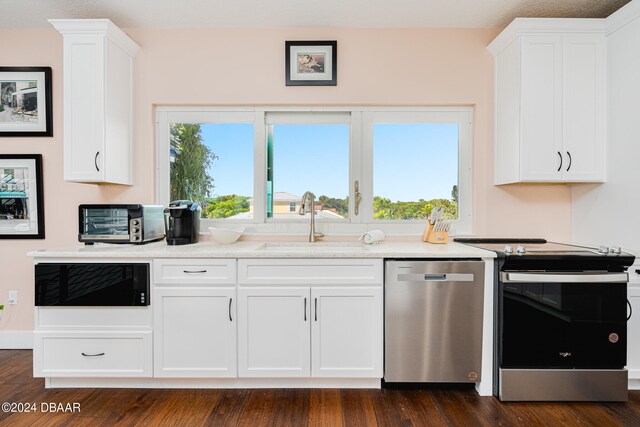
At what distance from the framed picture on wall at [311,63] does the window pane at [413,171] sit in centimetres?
58

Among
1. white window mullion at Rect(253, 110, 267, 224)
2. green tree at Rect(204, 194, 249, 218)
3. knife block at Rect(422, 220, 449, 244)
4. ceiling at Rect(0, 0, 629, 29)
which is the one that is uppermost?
ceiling at Rect(0, 0, 629, 29)

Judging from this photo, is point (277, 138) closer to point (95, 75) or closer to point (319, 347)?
point (95, 75)

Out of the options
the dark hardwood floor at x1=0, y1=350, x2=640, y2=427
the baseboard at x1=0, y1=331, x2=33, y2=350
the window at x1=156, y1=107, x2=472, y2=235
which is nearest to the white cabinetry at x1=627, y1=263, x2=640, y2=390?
the dark hardwood floor at x1=0, y1=350, x2=640, y2=427

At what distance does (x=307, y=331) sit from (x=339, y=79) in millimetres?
1874

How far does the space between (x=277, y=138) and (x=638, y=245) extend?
256 centimetres

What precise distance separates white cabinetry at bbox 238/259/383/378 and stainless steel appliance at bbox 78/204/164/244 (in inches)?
31.5

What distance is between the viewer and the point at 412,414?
5.99 ft

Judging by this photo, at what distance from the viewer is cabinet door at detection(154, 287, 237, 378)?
2000 mm

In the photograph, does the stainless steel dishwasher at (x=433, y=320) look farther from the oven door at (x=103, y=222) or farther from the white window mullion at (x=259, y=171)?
the oven door at (x=103, y=222)

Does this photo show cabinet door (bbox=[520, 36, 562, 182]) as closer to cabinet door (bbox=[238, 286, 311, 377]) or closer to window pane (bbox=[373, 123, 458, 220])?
window pane (bbox=[373, 123, 458, 220])

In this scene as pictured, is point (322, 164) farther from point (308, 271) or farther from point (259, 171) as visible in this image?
point (308, 271)

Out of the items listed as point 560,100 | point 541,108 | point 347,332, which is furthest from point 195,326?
point 560,100

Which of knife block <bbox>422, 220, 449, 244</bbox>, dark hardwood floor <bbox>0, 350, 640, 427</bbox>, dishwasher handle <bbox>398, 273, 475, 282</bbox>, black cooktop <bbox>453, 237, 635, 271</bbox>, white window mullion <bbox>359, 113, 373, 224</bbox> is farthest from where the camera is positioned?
white window mullion <bbox>359, 113, 373, 224</bbox>

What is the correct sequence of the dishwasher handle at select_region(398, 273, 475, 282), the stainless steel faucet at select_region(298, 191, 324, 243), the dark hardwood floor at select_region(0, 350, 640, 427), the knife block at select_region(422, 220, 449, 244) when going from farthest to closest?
the stainless steel faucet at select_region(298, 191, 324, 243)
the knife block at select_region(422, 220, 449, 244)
the dishwasher handle at select_region(398, 273, 475, 282)
the dark hardwood floor at select_region(0, 350, 640, 427)
